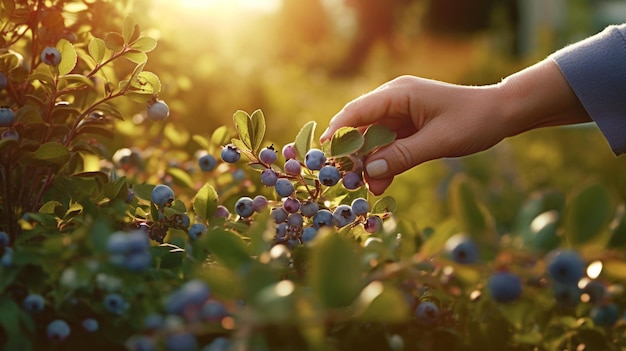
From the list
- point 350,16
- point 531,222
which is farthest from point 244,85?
point 350,16

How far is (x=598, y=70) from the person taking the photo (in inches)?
62.7

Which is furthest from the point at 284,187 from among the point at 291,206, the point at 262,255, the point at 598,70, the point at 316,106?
the point at 316,106

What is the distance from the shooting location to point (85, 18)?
4.48 feet

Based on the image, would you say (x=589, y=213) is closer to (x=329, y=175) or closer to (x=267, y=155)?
(x=329, y=175)

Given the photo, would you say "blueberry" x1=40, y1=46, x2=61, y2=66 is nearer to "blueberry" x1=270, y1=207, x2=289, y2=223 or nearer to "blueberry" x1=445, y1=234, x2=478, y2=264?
"blueberry" x1=270, y1=207, x2=289, y2=223

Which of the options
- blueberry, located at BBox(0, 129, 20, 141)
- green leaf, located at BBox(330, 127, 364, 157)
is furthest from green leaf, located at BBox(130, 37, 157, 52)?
green leaf, located at BBox(330, 127, 364, 157)

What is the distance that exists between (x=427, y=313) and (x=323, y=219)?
0.21 m

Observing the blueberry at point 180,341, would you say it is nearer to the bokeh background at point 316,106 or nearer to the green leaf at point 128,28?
the bokeh background at point 316,106

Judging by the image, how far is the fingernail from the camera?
1.23 metres

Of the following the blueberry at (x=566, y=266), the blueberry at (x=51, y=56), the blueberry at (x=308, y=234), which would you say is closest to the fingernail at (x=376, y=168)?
the blueberry at (x=308, y=234)

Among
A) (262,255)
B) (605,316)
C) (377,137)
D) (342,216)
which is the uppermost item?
(377,137)

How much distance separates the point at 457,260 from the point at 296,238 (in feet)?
1.22

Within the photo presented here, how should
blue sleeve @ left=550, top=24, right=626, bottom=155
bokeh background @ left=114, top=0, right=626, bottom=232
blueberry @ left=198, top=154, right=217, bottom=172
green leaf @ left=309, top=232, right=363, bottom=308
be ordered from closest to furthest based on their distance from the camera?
green leaf @ left=309, top=232, right=363, bottom=308 < blueberry @ left=198, top=154, right=217, bottom=172 < blue sleeve @ left=550, top=24, right=626, bottom=155 < bokeh background @ left=114, top=0, right=626, bottom=232

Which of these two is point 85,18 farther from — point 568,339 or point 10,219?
point 568,339
